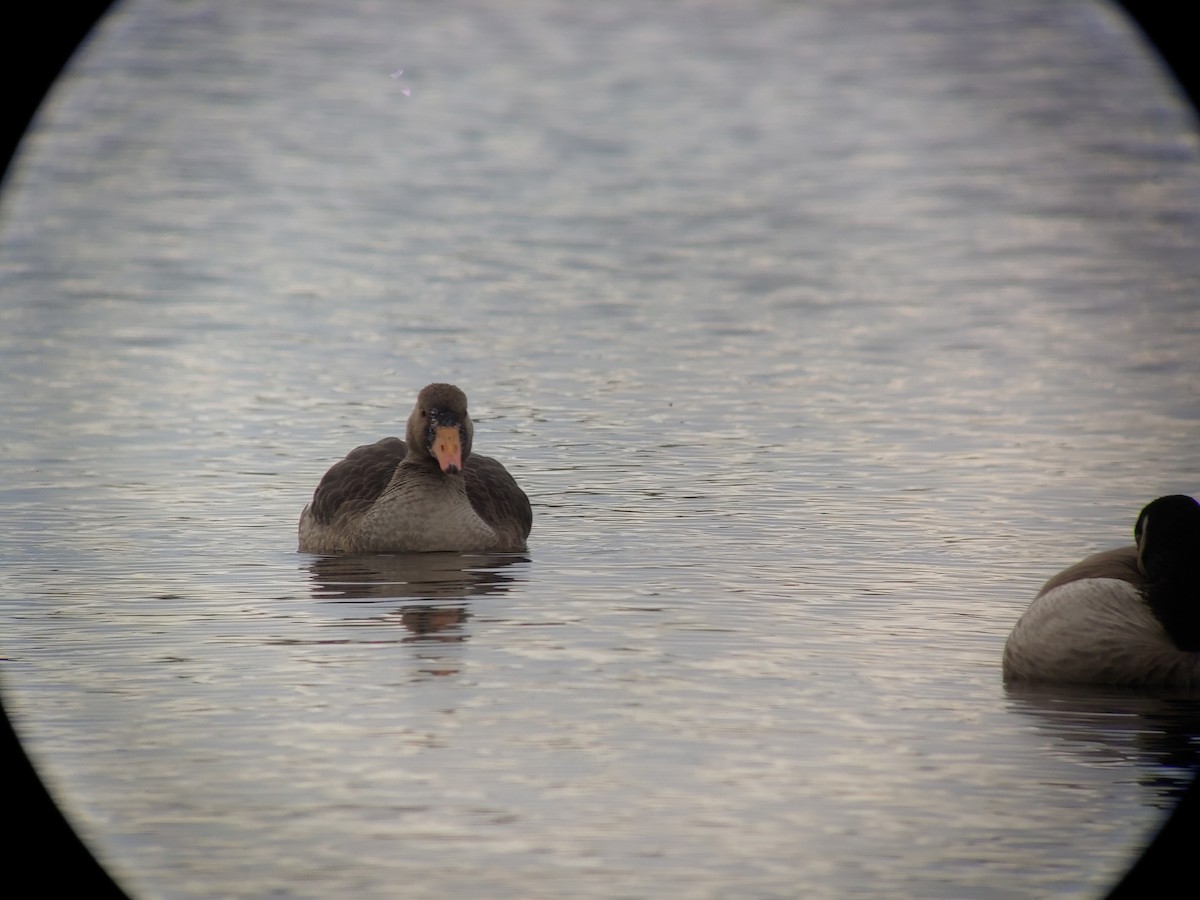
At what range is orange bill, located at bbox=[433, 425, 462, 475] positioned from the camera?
14008mm

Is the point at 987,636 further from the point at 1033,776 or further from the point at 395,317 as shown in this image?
the point at 395,317

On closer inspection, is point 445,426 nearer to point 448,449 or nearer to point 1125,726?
point 448,449

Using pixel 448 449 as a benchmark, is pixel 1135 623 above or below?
above

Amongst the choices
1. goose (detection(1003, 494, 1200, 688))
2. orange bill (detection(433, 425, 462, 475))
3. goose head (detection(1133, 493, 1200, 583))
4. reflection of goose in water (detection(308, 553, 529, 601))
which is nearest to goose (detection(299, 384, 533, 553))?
orange bill (detection(433, 425, 462, 475))

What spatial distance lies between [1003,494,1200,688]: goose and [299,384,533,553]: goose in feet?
14.8

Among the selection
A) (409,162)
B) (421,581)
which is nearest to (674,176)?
(409,162)

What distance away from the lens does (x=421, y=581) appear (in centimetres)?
1284

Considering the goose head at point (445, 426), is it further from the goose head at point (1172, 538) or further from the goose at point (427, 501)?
the goose head at point (1172, 538)

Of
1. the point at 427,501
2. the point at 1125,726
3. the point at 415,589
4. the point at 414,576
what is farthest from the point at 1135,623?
the point at 427,501

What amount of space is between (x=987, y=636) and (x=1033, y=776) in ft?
7.97

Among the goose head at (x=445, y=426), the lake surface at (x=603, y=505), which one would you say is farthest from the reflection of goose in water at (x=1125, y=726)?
the goose head at (x=445, y=426)

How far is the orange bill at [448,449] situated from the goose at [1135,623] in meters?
5.05

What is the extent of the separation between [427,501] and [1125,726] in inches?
232

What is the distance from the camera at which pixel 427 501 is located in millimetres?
13859
